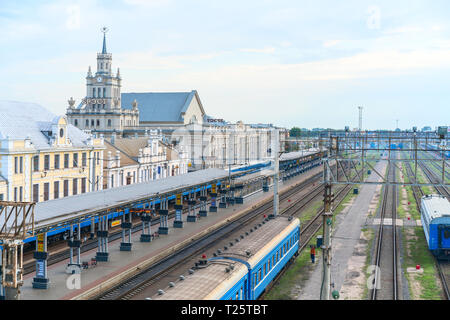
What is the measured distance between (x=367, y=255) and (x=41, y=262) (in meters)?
21.3

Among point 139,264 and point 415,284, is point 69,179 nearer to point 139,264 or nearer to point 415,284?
point 139,264

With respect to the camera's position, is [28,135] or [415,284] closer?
[415,284]

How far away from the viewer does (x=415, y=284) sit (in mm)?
28766

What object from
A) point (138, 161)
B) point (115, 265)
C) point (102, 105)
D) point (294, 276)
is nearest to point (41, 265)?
point (115, 265)

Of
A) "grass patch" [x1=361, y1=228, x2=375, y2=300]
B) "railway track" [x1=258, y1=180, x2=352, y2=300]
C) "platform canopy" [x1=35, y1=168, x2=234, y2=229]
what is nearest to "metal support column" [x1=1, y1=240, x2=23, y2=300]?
"platform canopy" [x1=35, y1=168, x2=234, y2=229]

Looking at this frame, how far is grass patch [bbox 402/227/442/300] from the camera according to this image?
26969 millimetres

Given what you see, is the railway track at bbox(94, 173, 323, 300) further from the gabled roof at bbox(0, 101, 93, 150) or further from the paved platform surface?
the gabled roof at bbox(0, 101, 93, 150)

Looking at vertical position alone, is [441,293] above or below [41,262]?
below

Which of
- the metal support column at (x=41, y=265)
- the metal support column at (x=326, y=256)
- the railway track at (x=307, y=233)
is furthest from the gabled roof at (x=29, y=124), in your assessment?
the metal support column at (x=326, y=256)

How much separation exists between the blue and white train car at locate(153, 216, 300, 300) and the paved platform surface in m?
1.91

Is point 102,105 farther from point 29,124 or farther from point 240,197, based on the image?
point 29,124

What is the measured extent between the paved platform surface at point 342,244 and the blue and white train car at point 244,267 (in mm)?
1911

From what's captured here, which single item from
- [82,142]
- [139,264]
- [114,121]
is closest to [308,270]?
[139,264]

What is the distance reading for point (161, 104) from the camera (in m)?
119
